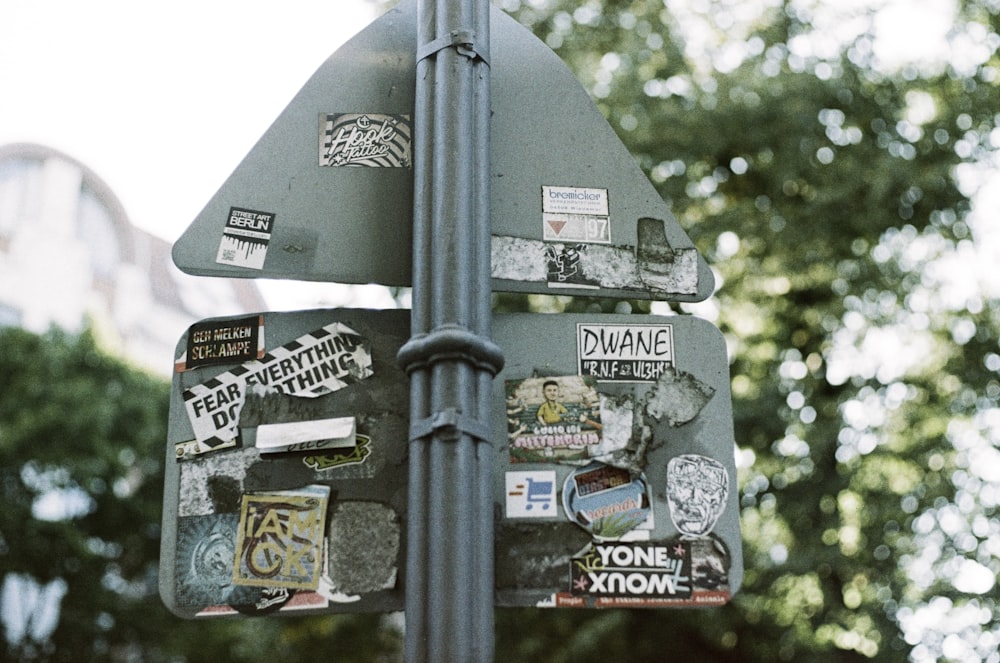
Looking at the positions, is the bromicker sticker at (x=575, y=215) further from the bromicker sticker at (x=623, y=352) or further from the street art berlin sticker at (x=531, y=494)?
the street art berlin sticker at (x=531, y=494)

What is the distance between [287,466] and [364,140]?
0.75 metres

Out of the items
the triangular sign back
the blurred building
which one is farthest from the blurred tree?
the blurred building

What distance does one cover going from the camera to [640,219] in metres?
2.36

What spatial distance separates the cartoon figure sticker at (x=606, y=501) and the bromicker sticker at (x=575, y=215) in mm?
524

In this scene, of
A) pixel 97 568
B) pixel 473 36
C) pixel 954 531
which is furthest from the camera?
pixel 97 568

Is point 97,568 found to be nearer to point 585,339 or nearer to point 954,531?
point 954,531

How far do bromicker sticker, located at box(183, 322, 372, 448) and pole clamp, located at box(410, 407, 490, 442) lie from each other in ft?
1.20

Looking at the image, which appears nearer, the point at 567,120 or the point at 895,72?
the point at 567,120

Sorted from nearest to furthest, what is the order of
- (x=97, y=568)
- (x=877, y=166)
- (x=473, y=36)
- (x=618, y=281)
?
(x=473, y=36)
(x=618, y=281)
(x=877, y=166)
(x=97, y=568)

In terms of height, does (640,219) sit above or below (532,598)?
above

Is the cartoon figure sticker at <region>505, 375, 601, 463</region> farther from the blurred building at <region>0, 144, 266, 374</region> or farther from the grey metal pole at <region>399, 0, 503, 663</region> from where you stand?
the blurred building at <region>0, 144, 266, 374</region>

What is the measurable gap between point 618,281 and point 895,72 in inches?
441

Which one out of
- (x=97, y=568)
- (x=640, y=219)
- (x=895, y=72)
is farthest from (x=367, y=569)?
(x=97, y=568)

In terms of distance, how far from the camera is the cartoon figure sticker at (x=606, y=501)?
2.06 meters
